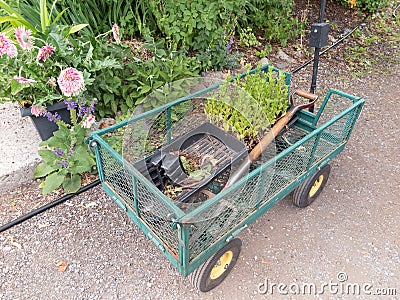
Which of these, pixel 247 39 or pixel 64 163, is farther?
pixel 247 39

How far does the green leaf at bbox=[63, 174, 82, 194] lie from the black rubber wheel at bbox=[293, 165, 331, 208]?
4.90ft

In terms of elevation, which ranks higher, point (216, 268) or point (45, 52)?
point (45, 52)

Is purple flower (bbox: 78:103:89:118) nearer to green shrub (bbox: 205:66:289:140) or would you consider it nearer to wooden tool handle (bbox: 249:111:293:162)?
green shrub (bbox: 205:66:289:140)

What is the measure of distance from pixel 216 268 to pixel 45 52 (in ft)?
5.41

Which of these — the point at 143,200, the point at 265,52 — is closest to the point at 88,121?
the point at 143,200

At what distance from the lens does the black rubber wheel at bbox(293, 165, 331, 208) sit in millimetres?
2236

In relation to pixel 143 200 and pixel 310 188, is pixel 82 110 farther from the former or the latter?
pixel 310 188

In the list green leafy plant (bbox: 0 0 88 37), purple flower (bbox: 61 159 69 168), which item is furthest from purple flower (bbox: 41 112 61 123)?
green leafy plant (bbox: 0 0 88 37)

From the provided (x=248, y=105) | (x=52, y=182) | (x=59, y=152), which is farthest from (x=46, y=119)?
(x=248, y=105)

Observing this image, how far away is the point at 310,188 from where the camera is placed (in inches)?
89.4

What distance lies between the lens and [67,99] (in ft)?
7.52

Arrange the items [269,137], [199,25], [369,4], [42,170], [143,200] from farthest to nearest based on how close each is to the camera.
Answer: [369,4]
[199,25]
[42,170]
[269,137]
[143,200]

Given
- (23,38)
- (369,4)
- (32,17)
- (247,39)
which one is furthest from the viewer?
(369,4)

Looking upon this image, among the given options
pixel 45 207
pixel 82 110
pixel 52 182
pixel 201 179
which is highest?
pixel 82 110
